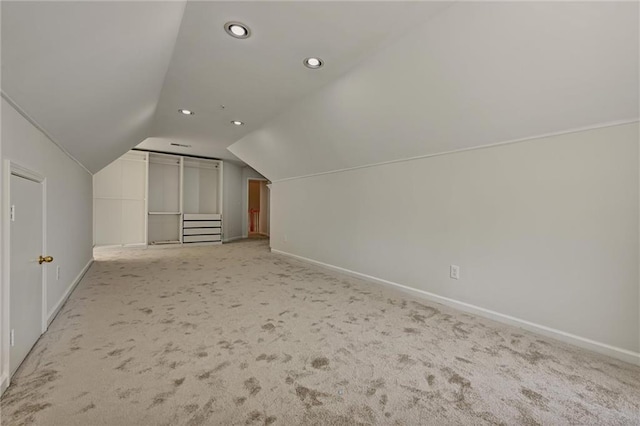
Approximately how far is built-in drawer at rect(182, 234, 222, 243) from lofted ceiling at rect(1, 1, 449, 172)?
4167mm

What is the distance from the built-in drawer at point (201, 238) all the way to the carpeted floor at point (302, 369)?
448 cm

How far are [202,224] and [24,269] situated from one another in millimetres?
5973

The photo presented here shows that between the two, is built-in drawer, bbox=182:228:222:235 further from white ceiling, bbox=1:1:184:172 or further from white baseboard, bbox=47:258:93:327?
white ceiling, bbox=1:1:184:172

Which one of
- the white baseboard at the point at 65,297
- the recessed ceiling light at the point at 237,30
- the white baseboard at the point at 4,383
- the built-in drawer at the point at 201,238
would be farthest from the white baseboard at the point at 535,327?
the built-in drawer at the point at 201,238

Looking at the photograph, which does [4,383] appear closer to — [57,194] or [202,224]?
[57,194]

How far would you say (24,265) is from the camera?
1.88 m

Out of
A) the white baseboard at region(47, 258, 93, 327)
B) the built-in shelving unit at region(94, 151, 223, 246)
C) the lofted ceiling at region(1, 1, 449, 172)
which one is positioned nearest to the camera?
the lofted ceiling at region(1, 1, 449, 172)

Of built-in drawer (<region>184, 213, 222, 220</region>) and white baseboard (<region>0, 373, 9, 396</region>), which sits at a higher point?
built-in drawer (<region>184, 213, 222, 220</region>)

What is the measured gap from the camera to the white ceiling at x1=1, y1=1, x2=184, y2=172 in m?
1.18

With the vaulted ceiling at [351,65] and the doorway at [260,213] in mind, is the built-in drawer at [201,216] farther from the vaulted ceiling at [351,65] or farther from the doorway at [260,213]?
the vaulted ceiling at [351,65]

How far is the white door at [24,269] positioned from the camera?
1706mm

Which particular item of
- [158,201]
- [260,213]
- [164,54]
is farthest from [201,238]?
[164,54]

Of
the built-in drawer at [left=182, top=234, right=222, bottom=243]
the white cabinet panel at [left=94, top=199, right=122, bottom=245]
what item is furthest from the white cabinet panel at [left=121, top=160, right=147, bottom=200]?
the built-in drawer at [left=182, top=234, right=222, bottom=243]

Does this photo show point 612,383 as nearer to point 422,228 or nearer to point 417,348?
point 417,348
